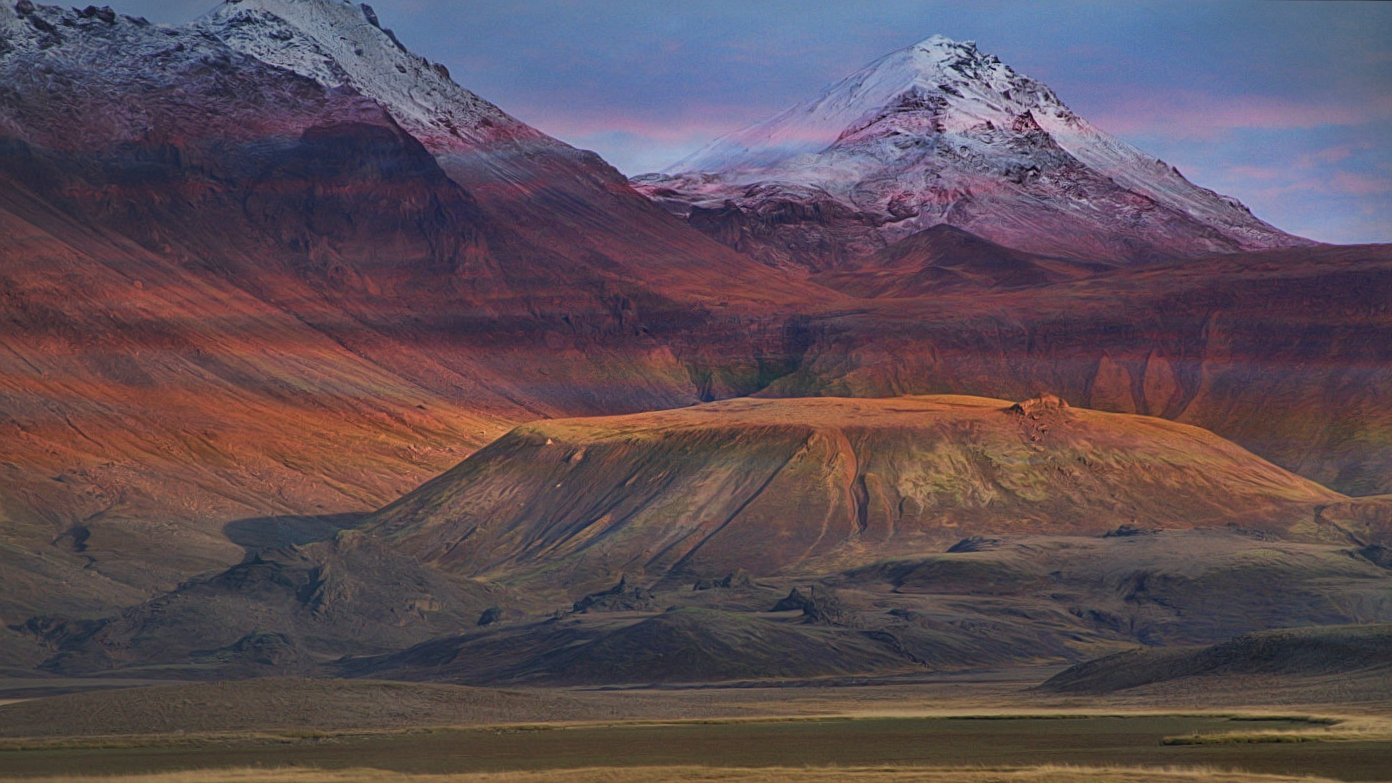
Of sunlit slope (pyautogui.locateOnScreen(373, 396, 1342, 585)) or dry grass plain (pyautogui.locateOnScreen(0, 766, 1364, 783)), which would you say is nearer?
dry grass plain (pyautogui.locateOnScreen(0, 766, 1364, 783))

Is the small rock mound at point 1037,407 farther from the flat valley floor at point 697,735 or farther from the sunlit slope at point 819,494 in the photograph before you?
the flat valley floor at point 697,735

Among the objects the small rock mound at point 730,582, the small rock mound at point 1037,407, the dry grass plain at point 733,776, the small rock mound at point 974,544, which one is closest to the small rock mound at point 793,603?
the small rock mound at point 730,582

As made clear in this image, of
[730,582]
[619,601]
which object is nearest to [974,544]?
[730,582]

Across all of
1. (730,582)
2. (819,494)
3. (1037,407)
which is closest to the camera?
(730,582)

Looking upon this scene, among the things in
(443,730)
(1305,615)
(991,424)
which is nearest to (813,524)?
(991,424)

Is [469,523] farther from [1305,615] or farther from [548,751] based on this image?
[548,751]

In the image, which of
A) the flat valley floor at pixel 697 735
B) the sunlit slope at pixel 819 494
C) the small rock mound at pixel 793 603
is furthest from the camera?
the sunlit slope at pixel 819 494

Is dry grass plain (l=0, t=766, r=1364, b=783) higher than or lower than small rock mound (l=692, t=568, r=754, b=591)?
higher

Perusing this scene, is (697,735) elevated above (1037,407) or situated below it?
below

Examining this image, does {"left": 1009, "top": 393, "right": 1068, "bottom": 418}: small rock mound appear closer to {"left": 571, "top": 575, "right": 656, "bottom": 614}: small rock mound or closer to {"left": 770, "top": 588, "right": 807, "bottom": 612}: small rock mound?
{"left": 770, "top": 588, "right": 807, "bottom": 612}: small rock mound

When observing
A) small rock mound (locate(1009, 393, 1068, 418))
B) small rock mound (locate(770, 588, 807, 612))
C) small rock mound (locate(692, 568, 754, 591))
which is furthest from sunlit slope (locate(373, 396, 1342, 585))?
small rock mound (locate(770, 588, 807, 612))

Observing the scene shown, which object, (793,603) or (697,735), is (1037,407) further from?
(697,735)

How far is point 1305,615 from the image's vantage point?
146 m

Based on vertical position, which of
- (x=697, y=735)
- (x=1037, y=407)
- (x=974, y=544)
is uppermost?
(x=1037, y=407)
